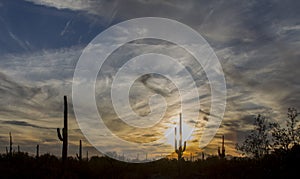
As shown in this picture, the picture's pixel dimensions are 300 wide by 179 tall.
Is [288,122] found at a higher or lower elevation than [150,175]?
higher

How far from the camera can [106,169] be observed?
39.7 metres

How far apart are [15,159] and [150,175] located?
13710 millimetres

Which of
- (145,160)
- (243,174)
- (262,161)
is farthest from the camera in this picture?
(145,160)

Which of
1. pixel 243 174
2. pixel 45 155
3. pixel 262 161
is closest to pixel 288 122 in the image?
pixel 262 161

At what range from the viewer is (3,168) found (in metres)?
30.3

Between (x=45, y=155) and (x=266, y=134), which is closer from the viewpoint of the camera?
(x=266, y=134)

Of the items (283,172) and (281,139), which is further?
(281,139)

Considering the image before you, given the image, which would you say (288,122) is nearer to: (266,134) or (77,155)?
(266,134)

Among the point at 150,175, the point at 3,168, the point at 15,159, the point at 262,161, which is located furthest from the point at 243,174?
the point at 15,159

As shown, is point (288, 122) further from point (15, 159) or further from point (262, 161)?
point (15, 159)

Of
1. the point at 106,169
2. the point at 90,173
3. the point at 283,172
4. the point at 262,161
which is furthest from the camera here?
the point at 106,169

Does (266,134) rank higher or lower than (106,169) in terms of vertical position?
higher

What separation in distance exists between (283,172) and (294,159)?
191 cm

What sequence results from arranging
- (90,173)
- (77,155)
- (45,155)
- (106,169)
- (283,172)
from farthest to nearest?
(77,155)
(45,155)
(106,169)
(90,173)
(283,172)
